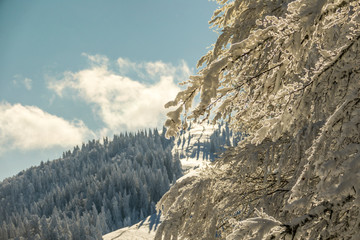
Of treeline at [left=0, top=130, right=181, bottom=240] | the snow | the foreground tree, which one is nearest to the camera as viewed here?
the foreground tree

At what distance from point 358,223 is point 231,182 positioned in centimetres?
339

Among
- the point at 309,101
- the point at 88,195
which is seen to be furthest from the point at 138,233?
the point at 88,195

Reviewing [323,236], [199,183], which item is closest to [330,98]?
[323,236]

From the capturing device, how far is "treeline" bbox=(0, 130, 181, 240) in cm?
7740

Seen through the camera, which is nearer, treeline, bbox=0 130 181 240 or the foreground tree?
the foreground tree

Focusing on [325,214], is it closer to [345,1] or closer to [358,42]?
[358,42]

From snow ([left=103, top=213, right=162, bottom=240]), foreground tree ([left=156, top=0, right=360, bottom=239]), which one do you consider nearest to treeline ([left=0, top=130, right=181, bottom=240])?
snow ([left=103, top=213, right=162, bottom=240])

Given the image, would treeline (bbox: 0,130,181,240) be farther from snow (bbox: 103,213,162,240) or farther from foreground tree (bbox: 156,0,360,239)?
foreground tree (bbox: 156,0,360,239)

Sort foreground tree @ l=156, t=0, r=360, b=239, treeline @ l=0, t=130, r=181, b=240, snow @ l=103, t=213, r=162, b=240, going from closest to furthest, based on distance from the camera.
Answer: foreground tree @ l=156, t=0, r=360, b=239 → snow @ l=103, t=213, r=162, b=240 → treeline @ l=0, t=130, r=181, b=240

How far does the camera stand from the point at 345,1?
5.86ft

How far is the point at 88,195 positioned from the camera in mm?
122000

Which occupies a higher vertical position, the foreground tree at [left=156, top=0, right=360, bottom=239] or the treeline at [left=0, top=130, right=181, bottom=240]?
the treeline at [left=0, top=130, right=181, bottom=240]

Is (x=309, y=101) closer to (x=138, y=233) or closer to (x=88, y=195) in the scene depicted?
(x=138, y=233)

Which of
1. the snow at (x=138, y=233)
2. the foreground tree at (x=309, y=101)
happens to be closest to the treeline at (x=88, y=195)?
the snow at (x=138, y=233)
